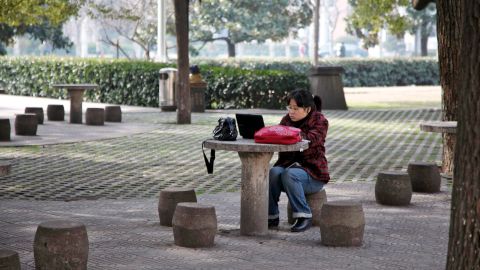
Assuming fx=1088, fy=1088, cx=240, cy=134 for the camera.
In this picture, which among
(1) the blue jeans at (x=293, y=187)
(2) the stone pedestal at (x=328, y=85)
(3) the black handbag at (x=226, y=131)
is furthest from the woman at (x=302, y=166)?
(2) the stone pedestal at (x=328, y=85)

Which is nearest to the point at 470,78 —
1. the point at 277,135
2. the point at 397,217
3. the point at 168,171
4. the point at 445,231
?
the point at 277,135

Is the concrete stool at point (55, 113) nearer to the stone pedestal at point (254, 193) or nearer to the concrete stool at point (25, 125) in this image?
the concrete stool at point (25, 125)

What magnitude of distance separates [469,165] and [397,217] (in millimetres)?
5086

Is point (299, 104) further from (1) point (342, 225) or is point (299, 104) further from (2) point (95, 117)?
(2) point (95, 117)

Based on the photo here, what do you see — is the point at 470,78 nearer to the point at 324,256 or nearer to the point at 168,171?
the point at 324,256

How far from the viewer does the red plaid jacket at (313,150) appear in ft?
33.2

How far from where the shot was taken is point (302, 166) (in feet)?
33.5

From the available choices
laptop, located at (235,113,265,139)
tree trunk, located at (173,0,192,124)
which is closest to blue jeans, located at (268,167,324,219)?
laptop, located at (235,113,265,139)

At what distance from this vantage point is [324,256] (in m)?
8.96

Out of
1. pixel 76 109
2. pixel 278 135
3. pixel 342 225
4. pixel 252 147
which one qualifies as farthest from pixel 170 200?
pixel 76 109

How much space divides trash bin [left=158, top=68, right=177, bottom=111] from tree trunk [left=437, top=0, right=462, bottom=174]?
14.3 m

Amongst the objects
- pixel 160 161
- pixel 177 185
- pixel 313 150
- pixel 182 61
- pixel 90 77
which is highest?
pixel 182 61

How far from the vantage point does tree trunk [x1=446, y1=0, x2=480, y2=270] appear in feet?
19.9

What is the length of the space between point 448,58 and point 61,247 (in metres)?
7.93
